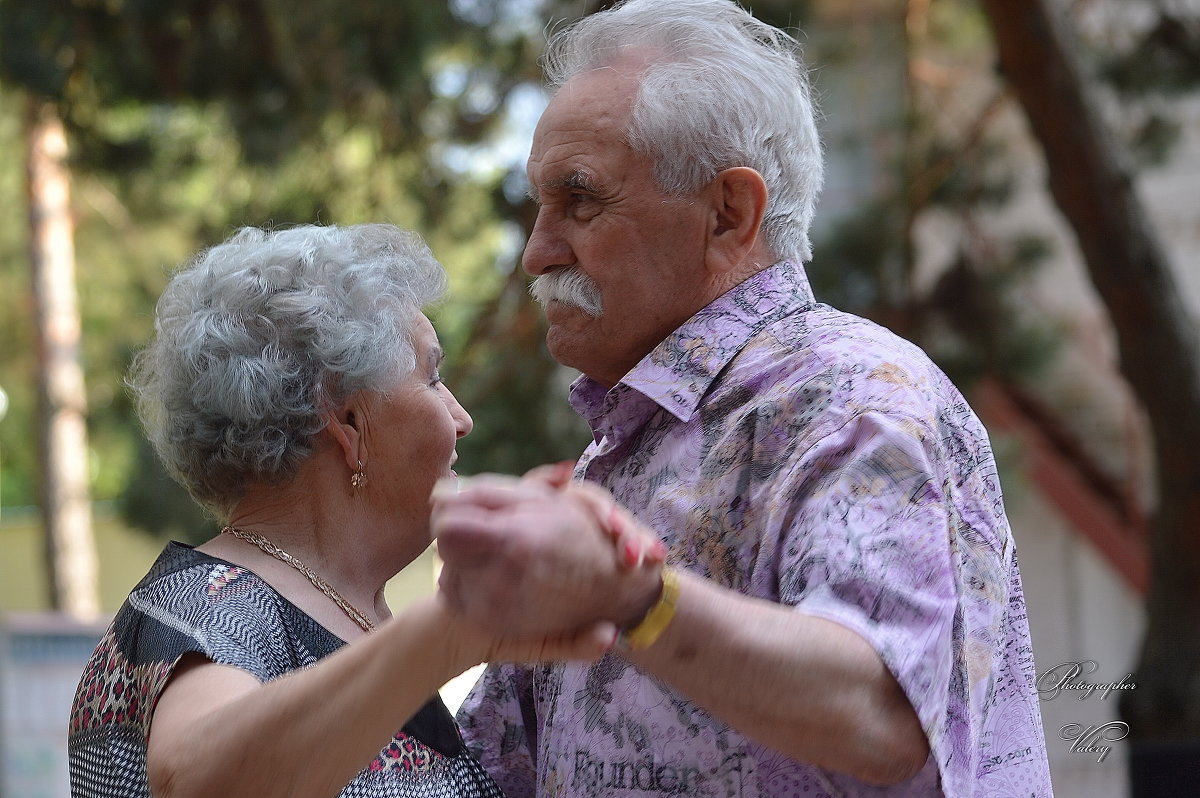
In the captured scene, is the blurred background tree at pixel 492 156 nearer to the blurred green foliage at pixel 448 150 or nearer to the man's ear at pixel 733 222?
the blurred green foliage at pixel 448 150

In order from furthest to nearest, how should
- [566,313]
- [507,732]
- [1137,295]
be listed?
[1137,295], [507,732], [566,313]

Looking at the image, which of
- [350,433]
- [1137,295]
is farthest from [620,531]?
[1137,295]

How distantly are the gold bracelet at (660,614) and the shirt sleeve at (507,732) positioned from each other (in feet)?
3.32

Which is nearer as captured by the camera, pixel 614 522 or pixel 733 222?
pixel 614 522

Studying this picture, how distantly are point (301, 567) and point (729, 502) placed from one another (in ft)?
2.69

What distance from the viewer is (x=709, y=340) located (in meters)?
2.08

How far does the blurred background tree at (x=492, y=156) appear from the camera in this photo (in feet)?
18.5

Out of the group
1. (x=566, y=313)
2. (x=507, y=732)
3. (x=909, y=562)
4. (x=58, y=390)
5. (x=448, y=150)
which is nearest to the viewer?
(x=909, y=562)

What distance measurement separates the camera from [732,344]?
2053mm

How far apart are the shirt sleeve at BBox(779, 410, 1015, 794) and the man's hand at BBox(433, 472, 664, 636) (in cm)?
25

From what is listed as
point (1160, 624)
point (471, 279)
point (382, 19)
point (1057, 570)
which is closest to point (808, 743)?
point (1160, 624)

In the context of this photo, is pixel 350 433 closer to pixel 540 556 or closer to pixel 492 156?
pixel 540 556

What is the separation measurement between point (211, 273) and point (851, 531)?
132cm

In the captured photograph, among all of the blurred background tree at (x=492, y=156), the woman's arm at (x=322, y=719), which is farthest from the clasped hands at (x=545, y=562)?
the blurred background tree at (x=492, y=156)
